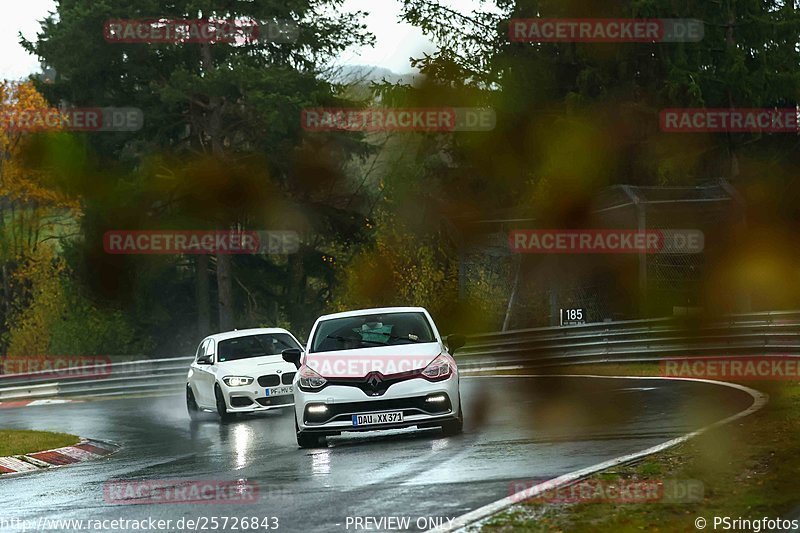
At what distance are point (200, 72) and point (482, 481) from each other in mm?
39682

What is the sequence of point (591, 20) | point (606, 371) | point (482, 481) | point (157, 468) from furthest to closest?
point (591, 20), point (606, 371), point (157, 468), point (482, 481)

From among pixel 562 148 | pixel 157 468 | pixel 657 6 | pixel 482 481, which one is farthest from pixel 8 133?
pixel 482 481

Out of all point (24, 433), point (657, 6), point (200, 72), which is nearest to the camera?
point (24, 433)

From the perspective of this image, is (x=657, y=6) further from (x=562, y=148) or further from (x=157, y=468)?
(x=157, y=468)

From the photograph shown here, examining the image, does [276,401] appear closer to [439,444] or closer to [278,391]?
[278,391]

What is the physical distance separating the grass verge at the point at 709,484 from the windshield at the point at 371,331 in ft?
13.5

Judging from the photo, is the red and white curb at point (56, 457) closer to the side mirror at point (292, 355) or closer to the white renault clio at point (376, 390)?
the side mirror at point (292, 355)

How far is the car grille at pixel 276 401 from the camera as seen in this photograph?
21.4 meters

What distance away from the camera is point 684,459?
37.0ft

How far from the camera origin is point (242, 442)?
17109mm

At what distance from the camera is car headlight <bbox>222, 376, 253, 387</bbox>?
21.3 m

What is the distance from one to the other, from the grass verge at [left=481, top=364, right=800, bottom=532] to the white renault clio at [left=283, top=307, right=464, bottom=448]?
323cm

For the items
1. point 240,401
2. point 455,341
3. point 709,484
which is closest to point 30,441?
point 240,401

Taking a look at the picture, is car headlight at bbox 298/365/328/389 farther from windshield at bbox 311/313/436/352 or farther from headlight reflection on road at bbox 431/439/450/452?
headlight reflection on road at bbox 431/439/450/452
